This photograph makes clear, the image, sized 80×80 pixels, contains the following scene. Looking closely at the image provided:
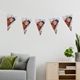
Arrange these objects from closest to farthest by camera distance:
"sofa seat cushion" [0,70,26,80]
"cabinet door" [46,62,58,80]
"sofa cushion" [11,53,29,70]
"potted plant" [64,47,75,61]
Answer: "sofa seat cushion" [0,70,26,80], "sofa cushion" [11,53,29,70], "cabinet door" [46,62,58,80], "potted plant" [64,47,75,61]

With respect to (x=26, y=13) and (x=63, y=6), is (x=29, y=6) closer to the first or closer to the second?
(x=26, y=13)

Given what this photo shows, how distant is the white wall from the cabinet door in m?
0.47

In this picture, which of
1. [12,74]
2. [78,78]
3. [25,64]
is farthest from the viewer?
[78,78]

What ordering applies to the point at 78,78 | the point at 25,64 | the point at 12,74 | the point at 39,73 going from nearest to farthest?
the point at 12,74 < the point at 25,64 < the point at 78,78 < the point at 39,73

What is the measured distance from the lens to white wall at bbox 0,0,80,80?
5.22m

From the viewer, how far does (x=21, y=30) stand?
207 inches

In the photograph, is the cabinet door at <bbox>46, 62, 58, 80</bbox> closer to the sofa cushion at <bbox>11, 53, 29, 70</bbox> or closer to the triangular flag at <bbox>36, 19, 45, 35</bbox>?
the sofa cushion at <bbox>11, 53, 29, 70</bbox>

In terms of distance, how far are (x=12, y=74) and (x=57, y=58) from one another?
150 cm

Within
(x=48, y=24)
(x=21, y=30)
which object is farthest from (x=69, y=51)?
(x=21, y=30)

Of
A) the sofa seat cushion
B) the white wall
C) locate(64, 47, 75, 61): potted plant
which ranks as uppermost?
the white wall

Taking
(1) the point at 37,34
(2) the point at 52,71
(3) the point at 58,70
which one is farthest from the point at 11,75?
(1) the point at 37,34

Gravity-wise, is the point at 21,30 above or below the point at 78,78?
above

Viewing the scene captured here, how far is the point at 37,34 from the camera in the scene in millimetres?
5270

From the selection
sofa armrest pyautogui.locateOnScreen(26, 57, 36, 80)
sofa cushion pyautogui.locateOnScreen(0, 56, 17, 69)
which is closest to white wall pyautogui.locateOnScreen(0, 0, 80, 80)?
sofa cushion pyautogui.locateOnScreen(0, 56, 17, 69)
